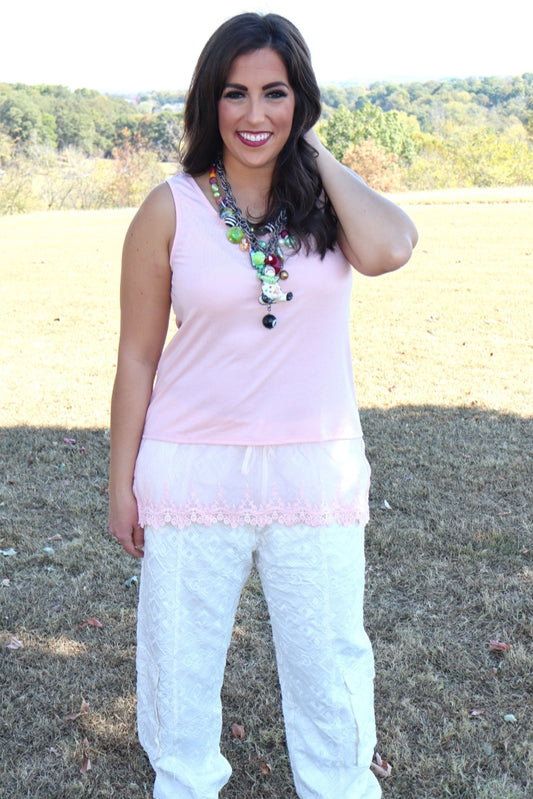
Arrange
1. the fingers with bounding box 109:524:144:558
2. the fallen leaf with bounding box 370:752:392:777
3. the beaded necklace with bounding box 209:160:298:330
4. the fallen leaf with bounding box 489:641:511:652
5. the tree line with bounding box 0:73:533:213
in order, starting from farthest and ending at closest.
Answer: the tree line with bounding box 0:73:533:213 → the fallen leaf with bounding box 489:641:511:652 → the fallen leaf with bounding box 370:752:392:777 → the fingers with bounding box 109:524:144:558 → the beaded necklace with bounding box 209:160:298:330

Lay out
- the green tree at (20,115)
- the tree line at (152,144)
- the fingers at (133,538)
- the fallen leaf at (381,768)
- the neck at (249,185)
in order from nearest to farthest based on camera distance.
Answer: the neck at (249,185) < the fingers at (133,538) < the fallen leaf at (381,768) < the tree line at (152,144) < the green tree at (20,115)

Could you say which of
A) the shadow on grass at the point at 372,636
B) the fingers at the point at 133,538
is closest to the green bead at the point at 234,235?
the fingers at the point at 133,538

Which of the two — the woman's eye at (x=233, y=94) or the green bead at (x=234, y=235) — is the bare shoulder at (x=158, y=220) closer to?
the green bead at (x=234, y=235)

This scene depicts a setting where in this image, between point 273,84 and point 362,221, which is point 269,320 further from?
point 273,84

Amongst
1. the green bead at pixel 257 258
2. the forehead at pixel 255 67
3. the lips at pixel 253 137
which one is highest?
the forehead at pixel 255 67

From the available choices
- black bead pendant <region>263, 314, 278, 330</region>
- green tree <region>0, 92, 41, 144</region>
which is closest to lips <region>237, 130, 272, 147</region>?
black bead pendant <region>263, 314, 278, 330</region>

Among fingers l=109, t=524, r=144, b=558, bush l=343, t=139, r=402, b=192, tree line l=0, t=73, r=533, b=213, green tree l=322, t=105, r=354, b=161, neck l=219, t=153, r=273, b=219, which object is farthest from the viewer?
green tree l=322, t=105, r=354, b=161

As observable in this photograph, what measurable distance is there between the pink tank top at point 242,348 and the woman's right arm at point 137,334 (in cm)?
4

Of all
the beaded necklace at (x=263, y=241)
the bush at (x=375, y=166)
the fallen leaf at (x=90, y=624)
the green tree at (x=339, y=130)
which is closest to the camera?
the beaded necklace at (x=263, y=241)

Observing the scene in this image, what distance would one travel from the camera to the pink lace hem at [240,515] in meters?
1.82

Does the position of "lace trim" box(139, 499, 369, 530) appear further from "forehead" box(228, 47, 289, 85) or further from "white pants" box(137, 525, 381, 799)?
"forehead" box(228, 47, 289, 85)

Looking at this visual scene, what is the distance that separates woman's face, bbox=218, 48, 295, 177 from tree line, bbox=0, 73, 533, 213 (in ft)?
0.71

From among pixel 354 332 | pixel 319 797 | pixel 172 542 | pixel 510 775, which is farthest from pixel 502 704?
pixel 354 332

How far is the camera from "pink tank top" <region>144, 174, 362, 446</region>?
5.60 ft
